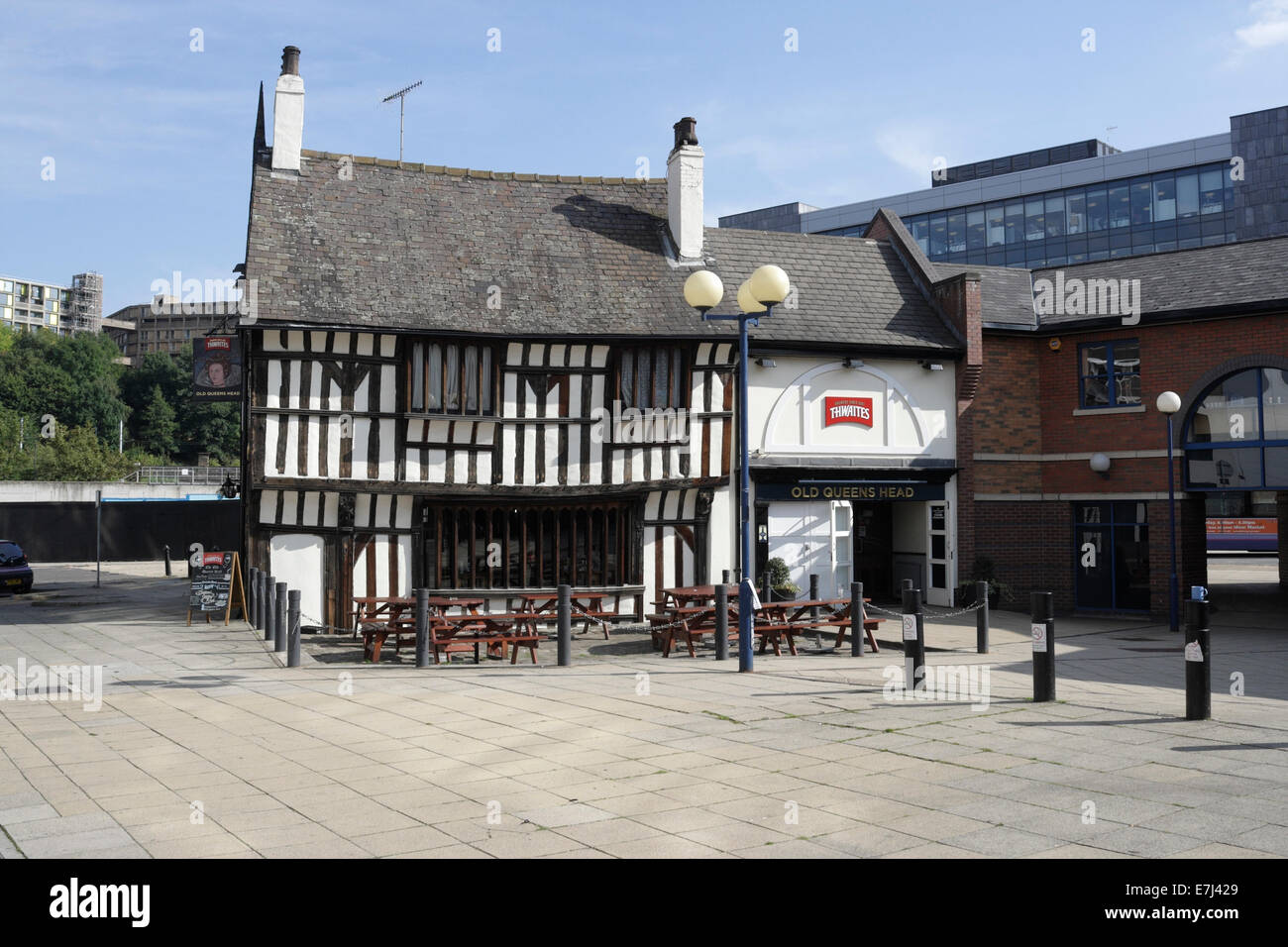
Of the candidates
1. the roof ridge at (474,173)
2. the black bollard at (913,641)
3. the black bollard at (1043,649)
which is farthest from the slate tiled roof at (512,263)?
the black bollard at (1043,649)

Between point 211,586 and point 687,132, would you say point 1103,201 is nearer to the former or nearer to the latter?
point 687,132

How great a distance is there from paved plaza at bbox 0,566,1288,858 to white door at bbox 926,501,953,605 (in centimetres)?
807

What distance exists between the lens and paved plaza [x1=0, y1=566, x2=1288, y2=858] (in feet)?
19.5

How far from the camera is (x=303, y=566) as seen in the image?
18.2 m

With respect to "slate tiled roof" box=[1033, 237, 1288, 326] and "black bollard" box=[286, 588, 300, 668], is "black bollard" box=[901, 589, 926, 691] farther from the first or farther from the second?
"slate tiled roof" box=[1033, 237, 1288, 326]

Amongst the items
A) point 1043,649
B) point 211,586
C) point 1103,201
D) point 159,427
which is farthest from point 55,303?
point 1043,649

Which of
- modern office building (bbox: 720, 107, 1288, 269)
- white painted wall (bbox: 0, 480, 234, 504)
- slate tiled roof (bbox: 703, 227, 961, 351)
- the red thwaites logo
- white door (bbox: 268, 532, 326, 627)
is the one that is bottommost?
white door (bbox: 268, 532, 326, 627)

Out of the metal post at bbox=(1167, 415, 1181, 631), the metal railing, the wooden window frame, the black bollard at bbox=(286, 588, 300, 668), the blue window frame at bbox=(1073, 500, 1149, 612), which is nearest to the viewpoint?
the black bollard at bbox=(286, 588, 300, 668)

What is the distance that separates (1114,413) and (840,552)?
6241mm

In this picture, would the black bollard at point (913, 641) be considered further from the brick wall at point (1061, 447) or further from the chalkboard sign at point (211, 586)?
the chalkboard sign at point (211, 586)

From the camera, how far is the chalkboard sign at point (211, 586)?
18.1m

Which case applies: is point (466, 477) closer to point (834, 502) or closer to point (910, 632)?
point (834, 502)

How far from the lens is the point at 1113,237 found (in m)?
58.7

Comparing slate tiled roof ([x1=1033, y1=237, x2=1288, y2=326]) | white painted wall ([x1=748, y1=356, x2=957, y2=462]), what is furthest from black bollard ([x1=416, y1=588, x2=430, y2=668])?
slate tiled roof ([x1=1033, y1=237, x2=1288, y2=326])
